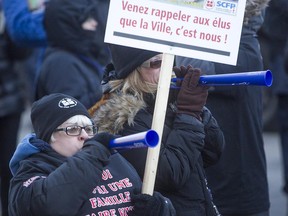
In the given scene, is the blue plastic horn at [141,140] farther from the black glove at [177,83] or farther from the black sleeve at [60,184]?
the black glove at [177,83]

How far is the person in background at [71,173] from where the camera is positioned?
9.70ft

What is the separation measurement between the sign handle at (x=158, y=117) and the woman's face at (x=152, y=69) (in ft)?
0.78

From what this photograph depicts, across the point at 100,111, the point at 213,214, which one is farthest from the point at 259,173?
the point at 100,111

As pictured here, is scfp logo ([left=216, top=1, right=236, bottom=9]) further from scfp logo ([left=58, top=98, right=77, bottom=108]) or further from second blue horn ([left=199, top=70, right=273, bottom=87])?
scfp logo ([left=58, top=98, right=77, bottom=108])

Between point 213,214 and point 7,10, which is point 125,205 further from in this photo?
point 7,10

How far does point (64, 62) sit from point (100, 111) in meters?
1.72

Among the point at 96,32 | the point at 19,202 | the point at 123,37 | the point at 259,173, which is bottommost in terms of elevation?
the point at 19,202

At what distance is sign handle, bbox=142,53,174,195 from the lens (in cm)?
312

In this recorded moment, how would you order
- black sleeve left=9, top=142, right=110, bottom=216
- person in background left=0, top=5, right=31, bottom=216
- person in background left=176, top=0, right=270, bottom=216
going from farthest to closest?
person in background left=0, top=5, right=31, bottom=216
person in background left=176, top=0, right=270, bottom=216
black sleeve left=9, top=142, right=110, bottom=216

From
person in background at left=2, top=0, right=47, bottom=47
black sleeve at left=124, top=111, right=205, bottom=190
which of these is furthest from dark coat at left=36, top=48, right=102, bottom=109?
black sleeve at left=124, top=111, right=205, bottom=190

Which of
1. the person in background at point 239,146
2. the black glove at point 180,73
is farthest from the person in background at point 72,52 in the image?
the black glove at point 180,73

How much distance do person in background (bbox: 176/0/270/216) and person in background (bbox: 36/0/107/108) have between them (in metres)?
1.17

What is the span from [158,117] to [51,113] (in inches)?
16.6

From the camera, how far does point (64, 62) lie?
17.1 feet
